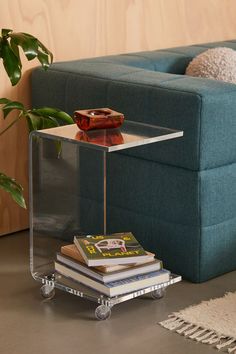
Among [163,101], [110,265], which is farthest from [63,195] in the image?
[163,101]

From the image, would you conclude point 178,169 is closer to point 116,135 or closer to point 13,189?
point 116,135

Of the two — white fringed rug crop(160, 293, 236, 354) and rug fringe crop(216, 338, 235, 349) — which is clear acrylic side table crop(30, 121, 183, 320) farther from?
rug fringe crop(216, 338, 235, 349)

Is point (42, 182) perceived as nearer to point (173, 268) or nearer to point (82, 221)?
point (82, 221)

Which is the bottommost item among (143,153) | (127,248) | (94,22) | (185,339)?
(185,339)

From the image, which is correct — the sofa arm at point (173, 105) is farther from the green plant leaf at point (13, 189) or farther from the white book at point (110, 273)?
the green plant leaf at point (13, 189)

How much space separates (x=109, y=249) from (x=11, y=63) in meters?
0.64

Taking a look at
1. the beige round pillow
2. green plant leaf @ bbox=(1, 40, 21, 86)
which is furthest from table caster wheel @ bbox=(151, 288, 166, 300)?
the beige round pillow

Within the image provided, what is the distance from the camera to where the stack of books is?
8.38 feet

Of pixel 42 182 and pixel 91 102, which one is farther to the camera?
pixel 91 102

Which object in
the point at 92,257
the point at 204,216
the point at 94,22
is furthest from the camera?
the point at 94,22

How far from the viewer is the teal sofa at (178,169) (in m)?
2.74

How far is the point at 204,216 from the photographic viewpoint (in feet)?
9.11

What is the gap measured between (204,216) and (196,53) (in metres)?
1.12

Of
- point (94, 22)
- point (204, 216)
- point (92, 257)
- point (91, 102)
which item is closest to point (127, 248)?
point (92, 257)
